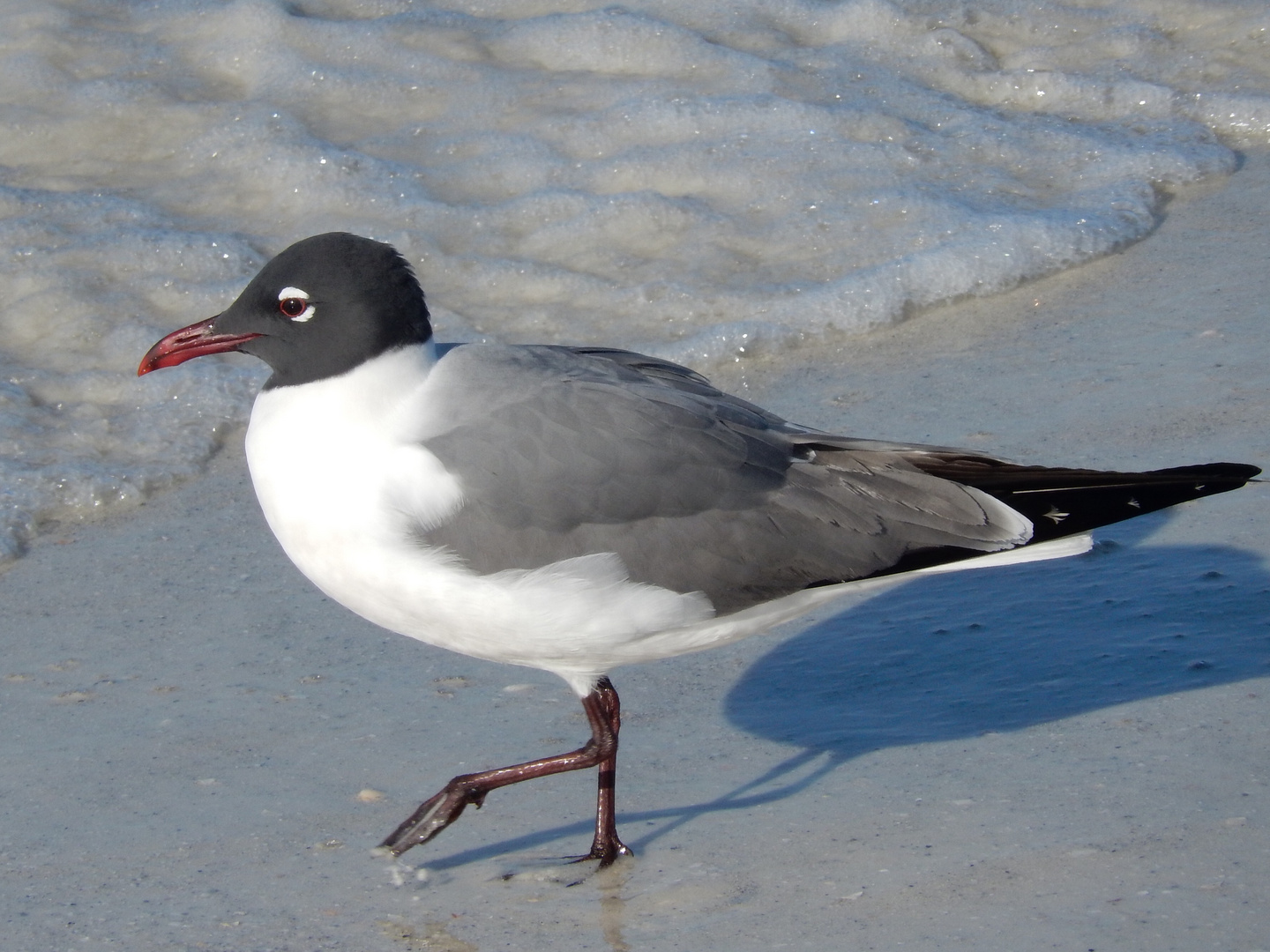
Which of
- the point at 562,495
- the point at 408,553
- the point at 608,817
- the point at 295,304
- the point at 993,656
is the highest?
the point at 295,304

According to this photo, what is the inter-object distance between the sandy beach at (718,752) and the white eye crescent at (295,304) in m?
1.06

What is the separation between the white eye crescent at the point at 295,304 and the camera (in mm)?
3469

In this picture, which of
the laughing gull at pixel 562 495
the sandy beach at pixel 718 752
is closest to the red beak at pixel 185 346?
the laughing gull at pixel 562 495

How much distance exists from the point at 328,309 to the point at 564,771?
117 centimetres

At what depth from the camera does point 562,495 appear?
333 centimetres

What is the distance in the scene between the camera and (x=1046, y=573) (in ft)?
14.6

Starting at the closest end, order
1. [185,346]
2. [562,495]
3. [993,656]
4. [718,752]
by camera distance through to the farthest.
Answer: [562,495], [185,346], [718,752], [993,656]

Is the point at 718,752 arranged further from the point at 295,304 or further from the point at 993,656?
the point at 295,304

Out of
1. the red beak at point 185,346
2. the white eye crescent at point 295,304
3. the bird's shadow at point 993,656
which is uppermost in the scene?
the white eye crescent at point 295,304

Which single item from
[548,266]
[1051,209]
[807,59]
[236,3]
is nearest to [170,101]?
[236,3]

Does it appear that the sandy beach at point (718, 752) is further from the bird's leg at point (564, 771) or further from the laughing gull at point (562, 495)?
the laughing gull at point (562, 495)

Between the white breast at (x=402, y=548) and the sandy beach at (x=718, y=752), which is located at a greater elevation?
the white breast at (x=402, y=548)

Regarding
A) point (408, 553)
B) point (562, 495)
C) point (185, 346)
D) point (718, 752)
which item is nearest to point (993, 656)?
point (718, 752)

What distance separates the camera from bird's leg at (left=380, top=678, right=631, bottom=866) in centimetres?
334
